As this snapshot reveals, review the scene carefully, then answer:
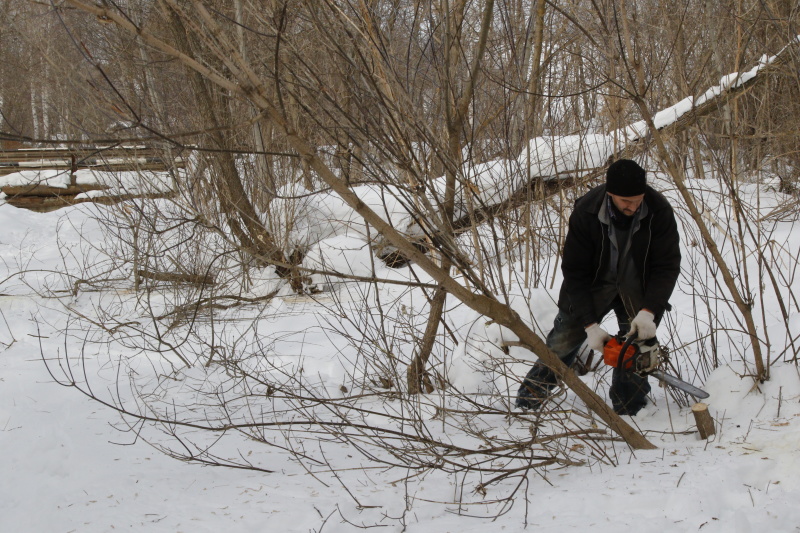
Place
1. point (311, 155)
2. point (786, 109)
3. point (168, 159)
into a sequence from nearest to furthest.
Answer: point (311, 155) → point (168, 159) → point (786, 109)

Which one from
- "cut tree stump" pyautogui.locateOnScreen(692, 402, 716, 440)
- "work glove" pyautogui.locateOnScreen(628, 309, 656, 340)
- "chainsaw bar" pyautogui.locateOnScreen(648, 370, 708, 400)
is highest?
"work glove" pyautogui.locateOnScreen(628, 309, 656, 340)

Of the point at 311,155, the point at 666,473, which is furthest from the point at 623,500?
the point at 311,155

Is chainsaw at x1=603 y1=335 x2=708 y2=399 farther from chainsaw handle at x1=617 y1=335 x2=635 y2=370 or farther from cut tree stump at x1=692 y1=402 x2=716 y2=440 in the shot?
cut tree stump at x1=692 y1=402 x2=716 y2=440

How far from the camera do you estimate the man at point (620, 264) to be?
346cm

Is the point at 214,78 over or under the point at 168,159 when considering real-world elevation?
under

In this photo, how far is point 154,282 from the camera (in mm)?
7605

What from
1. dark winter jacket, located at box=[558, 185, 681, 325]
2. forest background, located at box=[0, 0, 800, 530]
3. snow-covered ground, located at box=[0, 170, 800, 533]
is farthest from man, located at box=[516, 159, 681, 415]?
snow-covered ground, located at box=[0, 170, 800, 533]

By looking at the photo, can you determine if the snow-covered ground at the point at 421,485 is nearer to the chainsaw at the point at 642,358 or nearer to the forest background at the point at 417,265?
the forest background at the point at 417,265

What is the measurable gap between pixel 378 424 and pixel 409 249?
2005 mm

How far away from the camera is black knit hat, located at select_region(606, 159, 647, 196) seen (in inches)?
127

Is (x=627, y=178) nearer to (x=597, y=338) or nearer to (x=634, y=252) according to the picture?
(x=634, y=252)

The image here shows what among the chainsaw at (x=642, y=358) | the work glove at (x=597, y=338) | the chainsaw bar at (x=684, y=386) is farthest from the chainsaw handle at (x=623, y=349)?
the chainsaw bar at (x=684, y=386)

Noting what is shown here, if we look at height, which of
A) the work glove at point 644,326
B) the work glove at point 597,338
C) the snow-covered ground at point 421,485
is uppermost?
the work glove at point 644,326

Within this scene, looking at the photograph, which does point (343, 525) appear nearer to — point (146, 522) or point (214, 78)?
point (146, 522)
